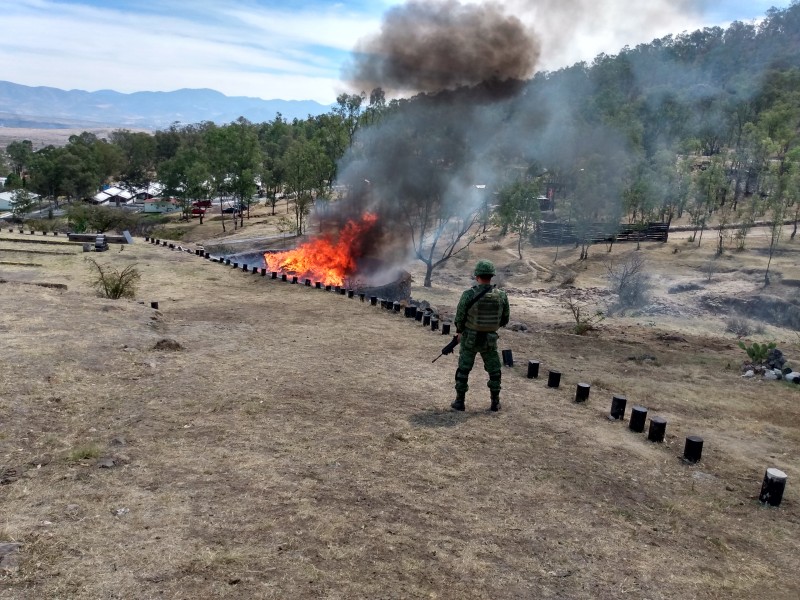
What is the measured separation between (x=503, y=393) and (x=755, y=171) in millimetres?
51821

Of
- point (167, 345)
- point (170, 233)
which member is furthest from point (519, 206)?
point (170, 233)

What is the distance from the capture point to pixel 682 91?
233 feet

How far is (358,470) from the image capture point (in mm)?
6488

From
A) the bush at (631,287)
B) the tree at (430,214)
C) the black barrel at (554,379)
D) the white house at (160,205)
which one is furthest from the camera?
the white house at (160,205)

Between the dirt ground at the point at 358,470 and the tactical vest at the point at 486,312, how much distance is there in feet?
4.78

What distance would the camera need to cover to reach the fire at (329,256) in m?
25.1

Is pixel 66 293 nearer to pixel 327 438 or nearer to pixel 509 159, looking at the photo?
pixel 327 438

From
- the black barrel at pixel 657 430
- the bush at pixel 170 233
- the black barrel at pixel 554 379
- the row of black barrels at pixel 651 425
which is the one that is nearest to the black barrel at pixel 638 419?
the row of black barrels at pixel 651 425

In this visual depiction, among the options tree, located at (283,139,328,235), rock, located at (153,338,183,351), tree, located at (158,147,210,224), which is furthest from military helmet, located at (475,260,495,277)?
tree, located at (158,147,210,224)

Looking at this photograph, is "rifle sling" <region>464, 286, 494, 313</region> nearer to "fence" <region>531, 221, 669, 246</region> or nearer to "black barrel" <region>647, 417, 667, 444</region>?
"black barrel" <region>647, 417, 667, 444</region>

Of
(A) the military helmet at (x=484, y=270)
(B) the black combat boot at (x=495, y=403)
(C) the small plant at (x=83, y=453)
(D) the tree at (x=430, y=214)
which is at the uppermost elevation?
(D) the tree at (x=430, y=214)

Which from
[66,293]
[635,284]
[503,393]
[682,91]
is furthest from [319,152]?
[682,91]

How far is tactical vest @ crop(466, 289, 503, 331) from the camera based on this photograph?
8195 millimetres

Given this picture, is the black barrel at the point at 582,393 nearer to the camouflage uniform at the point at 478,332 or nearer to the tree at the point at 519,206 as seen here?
the camouflage uniform at the point at 478,332
